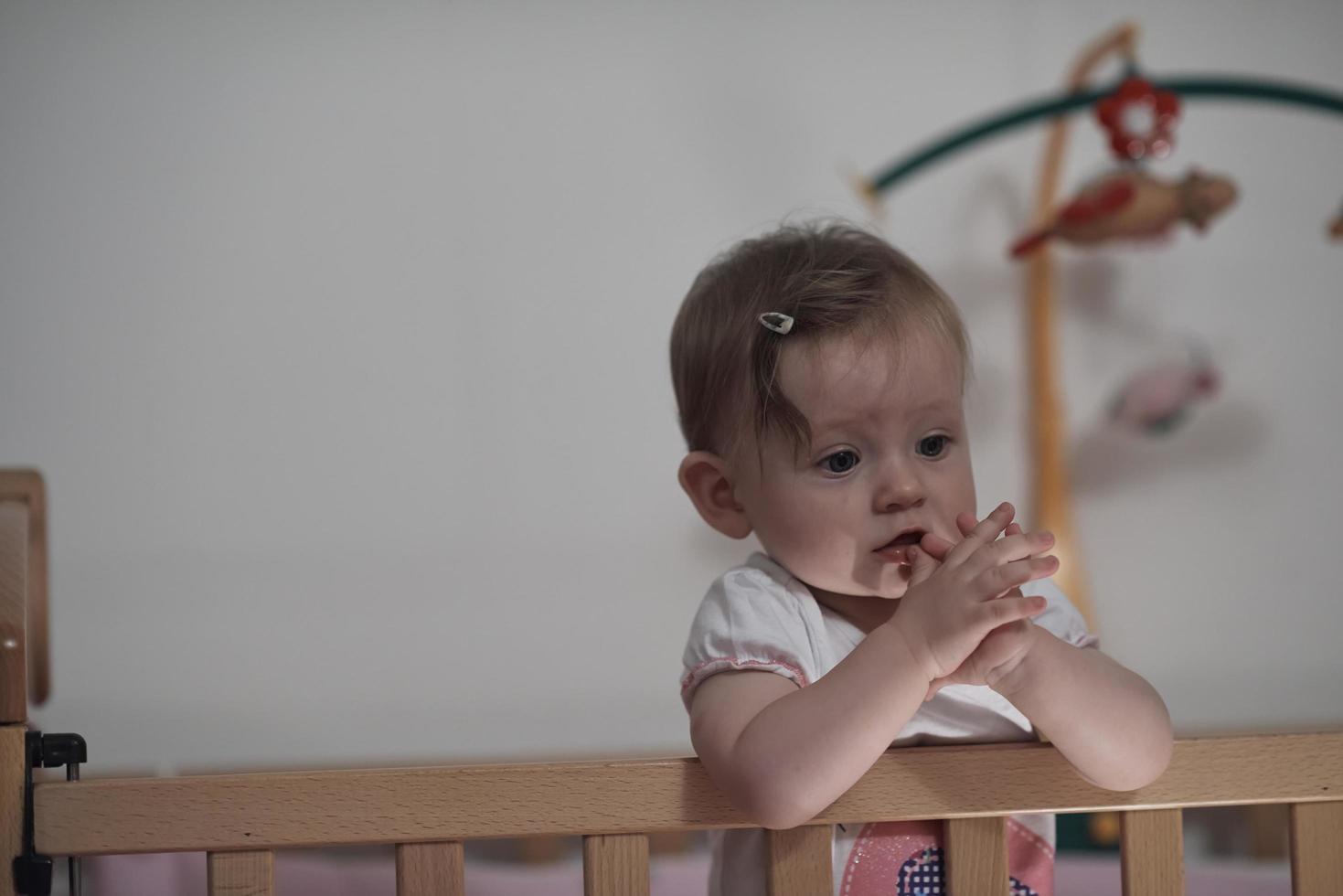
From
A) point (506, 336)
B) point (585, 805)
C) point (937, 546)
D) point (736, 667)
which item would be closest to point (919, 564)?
point (937, 546)

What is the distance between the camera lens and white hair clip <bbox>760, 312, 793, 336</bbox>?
0.77m

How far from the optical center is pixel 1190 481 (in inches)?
76.6

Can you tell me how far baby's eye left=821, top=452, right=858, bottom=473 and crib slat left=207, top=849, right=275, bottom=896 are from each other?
0.37m

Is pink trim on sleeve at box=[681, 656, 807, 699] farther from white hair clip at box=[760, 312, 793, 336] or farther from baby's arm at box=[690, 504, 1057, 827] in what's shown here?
white hair clip at box=[760, 312, 793, 336]

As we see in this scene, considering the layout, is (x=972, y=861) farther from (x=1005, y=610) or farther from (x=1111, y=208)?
(x=1111, y=208)

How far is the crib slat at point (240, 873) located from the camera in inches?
27.4

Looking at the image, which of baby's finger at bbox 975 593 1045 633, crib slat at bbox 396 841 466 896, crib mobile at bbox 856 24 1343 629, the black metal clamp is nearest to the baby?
baby's finger at bbox 975 593 1045 633

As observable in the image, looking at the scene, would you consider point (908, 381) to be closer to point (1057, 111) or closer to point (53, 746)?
point (53, 746)

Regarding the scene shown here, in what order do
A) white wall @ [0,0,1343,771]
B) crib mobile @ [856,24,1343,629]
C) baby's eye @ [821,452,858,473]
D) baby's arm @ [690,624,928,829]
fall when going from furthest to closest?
white wall @ [0,0,1343,771] → crib mobile @ [856,24,1343,629] → baby's eye @ [821,452,858,473] → baby's arm @ [690,624,928,829]

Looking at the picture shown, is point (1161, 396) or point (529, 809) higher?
point (1161, 396)

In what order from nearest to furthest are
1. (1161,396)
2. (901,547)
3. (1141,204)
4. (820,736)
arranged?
1. (820,736)
2. (901,547)
3. (1141,204)
4. (1161,396)

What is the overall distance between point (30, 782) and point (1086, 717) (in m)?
0.56

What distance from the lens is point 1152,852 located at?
0.73 metres

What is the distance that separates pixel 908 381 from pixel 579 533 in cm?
114
